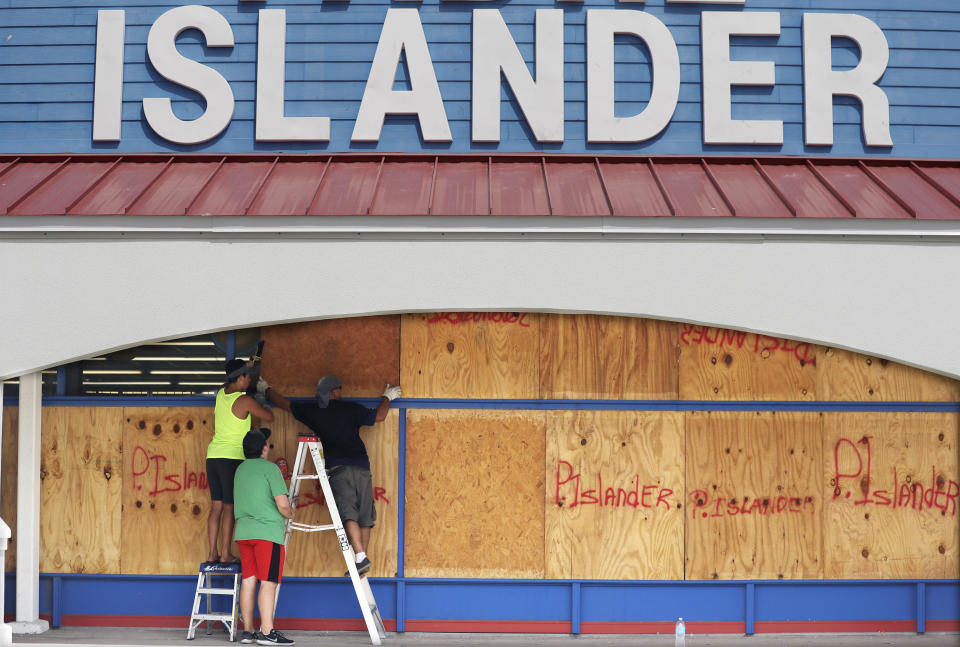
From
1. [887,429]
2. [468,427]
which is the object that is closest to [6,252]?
[468,427]

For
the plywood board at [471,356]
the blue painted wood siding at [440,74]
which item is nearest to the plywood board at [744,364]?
the plywood board at [471,356]

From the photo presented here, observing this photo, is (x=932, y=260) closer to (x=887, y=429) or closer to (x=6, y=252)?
(x=887, y=429)

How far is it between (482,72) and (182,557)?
5.43m

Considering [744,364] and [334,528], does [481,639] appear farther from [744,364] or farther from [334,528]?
[744,364]

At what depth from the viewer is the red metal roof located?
7.95 meters

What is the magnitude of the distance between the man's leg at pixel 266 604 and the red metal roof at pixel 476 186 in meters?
3.11

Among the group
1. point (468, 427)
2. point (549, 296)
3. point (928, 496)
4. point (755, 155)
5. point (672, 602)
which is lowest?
point (672, 602)

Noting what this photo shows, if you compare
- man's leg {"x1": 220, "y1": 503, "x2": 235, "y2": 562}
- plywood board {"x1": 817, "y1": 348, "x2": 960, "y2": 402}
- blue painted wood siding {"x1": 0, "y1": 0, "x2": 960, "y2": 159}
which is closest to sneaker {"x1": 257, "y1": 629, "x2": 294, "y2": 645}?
man's leg {"x1": 220, "y1": 503, "x2": 235, "y2": 562}

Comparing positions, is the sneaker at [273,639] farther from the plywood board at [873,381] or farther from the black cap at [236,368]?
the plywood board at [873,381]

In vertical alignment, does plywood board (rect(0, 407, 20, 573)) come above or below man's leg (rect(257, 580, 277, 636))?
above

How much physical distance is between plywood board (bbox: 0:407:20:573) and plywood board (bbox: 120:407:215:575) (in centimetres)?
105

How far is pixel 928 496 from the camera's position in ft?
29.5

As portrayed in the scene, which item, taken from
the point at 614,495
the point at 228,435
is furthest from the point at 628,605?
the point at 228,435

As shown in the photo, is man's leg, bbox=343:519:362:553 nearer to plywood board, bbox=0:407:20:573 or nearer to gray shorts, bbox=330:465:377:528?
gray shorts, bbox=330:465:377:528
